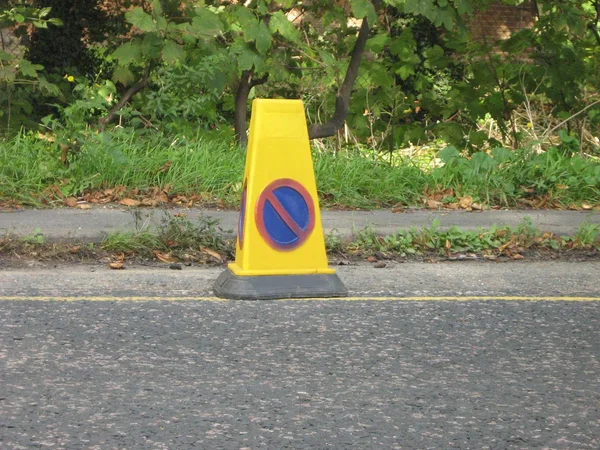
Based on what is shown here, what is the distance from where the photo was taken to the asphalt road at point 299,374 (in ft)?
12.7

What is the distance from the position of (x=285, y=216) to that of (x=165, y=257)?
1.21m

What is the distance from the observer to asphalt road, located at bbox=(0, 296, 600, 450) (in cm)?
Result: 388

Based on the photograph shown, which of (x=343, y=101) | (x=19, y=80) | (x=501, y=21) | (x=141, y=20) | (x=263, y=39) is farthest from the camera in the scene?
(x=501, y=21)

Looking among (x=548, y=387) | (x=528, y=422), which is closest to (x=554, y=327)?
(x=548, y=387)

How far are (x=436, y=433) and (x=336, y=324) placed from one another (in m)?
1.54

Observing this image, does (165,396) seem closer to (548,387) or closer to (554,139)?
(548,387)

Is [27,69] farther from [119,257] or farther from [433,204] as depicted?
[433,204]

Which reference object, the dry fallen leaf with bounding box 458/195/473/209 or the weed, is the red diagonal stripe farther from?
the dry fallen leaf with bounding box 458/195/473/209

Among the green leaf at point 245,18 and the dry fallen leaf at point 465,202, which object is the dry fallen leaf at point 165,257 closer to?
the dry fallen leaf at point 465,202

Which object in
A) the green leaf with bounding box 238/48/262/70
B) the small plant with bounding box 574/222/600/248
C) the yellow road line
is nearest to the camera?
the yellow road line

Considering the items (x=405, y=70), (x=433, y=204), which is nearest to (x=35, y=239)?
(x=433, y=204)

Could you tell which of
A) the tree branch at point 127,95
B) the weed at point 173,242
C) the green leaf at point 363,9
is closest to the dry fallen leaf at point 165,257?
the weed at point 173,242

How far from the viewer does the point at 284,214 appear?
600 centimetres

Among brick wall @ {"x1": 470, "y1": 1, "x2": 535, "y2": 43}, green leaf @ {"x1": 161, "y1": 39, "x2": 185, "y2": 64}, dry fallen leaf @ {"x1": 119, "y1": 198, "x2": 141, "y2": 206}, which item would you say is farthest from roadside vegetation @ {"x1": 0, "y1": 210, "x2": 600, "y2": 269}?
brick wall @ {"x1": 470, "y1": 1, "x2": 535, "y2": 43}
